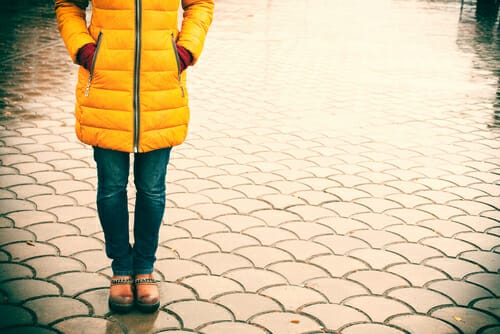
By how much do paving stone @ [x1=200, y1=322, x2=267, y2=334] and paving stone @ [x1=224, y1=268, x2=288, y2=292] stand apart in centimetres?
37

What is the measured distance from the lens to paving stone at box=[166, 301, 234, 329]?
3.06 metres

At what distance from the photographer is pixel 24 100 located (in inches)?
283

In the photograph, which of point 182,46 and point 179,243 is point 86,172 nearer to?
point 179,243

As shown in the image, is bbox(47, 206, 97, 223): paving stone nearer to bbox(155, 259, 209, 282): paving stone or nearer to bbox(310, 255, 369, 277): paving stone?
bbox(155, 259, 209, 282): paving stone

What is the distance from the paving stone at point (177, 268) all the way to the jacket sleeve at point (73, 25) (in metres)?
1.34

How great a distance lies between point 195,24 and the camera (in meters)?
3.02

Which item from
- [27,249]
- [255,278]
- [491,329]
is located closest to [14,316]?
[27,249]

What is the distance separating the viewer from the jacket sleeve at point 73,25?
111 inches

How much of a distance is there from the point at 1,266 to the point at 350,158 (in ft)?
10.8

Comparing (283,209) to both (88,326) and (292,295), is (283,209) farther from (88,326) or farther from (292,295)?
(88,326)

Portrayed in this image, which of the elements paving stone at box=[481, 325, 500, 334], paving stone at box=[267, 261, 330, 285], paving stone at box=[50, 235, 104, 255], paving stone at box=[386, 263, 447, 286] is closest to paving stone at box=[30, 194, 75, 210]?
paving stone at box=[50, 235, 104, 255]

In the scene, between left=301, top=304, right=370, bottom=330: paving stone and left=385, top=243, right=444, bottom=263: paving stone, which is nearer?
left=301, top=304, right=370, bottom=330: paving stone

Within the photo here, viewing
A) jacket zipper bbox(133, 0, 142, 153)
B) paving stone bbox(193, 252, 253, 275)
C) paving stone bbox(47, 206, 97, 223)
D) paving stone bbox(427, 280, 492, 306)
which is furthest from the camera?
paving stone bbox(47, 206, 97, 223)

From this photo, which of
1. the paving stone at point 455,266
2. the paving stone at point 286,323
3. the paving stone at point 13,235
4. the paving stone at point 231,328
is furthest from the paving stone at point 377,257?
the paving stone at point 13,235
